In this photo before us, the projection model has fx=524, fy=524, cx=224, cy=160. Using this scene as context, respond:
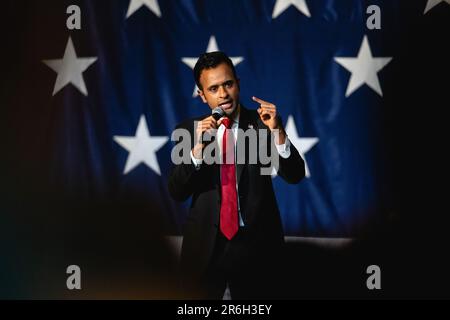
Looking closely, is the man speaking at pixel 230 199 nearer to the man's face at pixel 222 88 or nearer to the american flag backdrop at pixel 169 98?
the man's face at pixel 222 88

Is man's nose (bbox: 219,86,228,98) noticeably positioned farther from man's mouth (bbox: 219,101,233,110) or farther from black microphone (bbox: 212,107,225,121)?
black microphone (bbox: 212,107,225,121)

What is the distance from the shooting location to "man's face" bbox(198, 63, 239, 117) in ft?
7.77

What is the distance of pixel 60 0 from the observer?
10.2ft

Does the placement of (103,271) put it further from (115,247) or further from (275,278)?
(275,278)

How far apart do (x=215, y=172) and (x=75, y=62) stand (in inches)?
48.8

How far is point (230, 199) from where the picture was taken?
235 cm

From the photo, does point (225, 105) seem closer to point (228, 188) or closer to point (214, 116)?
point (214, 116)

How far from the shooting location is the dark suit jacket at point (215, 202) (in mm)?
2322

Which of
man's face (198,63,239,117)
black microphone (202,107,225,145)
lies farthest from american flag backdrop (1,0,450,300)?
black microphone (202,107,225,145)

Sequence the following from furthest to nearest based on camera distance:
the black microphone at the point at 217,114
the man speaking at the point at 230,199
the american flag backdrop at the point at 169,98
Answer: the american flag backdrop at the point at 169,98 < the man speaking at the point at 230,199 < the black microphone at the point at 217,114

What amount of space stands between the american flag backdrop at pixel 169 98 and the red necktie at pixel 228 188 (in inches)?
23.6

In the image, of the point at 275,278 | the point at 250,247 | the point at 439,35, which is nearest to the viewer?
the point at 250,247

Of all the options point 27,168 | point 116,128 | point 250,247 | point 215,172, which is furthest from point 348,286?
point 27,168

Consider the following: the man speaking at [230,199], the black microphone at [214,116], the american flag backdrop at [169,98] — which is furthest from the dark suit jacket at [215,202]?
the american flag backdrop at [169,98]
